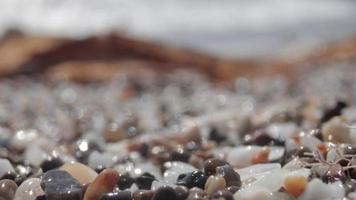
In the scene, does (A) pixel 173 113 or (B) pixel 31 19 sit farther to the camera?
(B) pixel 31 19

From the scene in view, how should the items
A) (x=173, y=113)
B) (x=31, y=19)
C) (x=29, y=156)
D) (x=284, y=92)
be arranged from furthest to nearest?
1. (x=31, y=19)
2. (x=284, y=92)
3. (x=173, y=113)
4. (x=29, y=156)

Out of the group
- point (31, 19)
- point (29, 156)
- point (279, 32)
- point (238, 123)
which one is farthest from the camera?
point (279, 32)

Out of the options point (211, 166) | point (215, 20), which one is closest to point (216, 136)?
point (211, 166)

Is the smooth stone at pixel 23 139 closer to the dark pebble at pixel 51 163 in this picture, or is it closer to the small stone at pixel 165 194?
the dark pebble at pixel 51 163

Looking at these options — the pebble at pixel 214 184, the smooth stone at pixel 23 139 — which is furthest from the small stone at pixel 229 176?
the smooth stone at pixel 23 139

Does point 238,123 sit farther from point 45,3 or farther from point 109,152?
point 45,3

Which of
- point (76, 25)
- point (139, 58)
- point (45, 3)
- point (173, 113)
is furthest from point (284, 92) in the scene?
point (45, 3)
